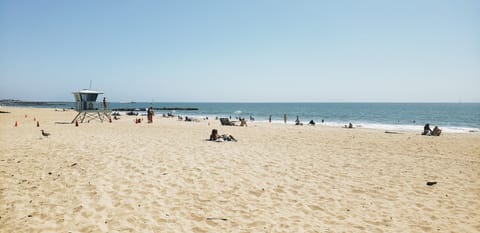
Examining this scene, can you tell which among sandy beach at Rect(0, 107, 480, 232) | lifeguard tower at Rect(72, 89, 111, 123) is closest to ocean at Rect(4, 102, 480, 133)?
lifeguard tower at Rect(72, 89, 111, 123)

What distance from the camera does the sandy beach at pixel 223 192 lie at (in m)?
5.46

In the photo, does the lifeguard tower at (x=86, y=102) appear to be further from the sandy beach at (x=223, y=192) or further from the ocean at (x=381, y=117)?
the ocean at (x=381, y=117)

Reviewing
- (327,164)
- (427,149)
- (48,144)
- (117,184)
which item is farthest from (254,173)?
(427,149)

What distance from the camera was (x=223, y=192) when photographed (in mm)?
7109

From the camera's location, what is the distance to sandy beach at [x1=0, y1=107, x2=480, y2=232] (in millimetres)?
5465

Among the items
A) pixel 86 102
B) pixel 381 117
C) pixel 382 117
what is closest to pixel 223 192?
pixel 86 102

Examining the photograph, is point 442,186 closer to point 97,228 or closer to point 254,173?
point 254,173

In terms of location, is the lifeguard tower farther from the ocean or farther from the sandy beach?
the ocean

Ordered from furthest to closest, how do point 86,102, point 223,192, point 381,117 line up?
point 381,117, point 86,102, point 223,192

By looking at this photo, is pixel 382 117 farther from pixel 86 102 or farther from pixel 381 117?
pixel 86 102

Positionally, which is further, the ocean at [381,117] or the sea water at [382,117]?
the sea water at [382,117]

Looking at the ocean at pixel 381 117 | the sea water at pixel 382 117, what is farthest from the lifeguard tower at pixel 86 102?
the sea water at pixel 382 117

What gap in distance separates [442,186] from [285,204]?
206 inches

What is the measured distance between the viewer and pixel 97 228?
5.02 m
